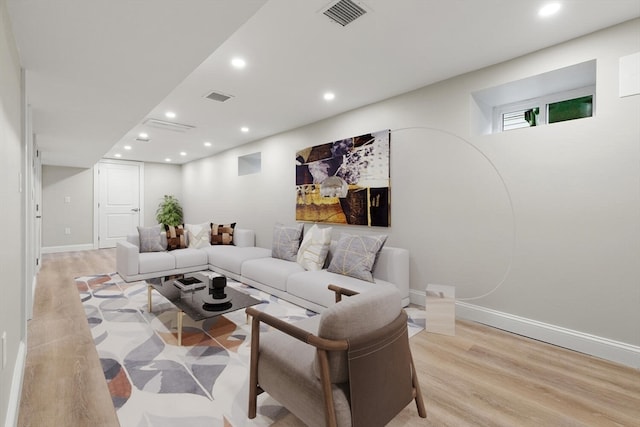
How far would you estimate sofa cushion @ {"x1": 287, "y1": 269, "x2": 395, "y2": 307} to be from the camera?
9.84ft

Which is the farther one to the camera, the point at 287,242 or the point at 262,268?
the point at 287,242

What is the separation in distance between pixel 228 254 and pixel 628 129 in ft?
15.4

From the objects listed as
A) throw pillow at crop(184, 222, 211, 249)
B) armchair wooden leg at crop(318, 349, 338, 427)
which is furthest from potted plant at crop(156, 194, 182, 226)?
armchair wooden leg at crop(318, 349, 338, 427)

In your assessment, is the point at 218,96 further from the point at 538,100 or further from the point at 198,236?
the point at 538,100

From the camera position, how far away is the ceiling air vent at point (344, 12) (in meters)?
1.99

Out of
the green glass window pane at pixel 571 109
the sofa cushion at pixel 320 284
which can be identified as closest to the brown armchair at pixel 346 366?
the sofa cushion at pixel 320 284

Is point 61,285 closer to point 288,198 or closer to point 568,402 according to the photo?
point 288,198

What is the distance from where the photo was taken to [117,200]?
801cm

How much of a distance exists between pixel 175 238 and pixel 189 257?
2.02 ft

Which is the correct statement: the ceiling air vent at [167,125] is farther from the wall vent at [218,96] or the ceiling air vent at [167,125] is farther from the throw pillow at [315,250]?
the throw pillow at [315,250]

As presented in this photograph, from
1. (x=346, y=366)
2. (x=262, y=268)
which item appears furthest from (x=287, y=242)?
(x=346, y=366)

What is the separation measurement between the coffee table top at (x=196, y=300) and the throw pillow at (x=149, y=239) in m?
1.78

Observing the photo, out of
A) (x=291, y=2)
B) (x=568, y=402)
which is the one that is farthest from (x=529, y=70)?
(x=568, y=402)

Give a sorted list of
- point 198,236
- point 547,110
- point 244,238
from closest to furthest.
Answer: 1. point 547,110
2. point 198,236
3. point 244,238
